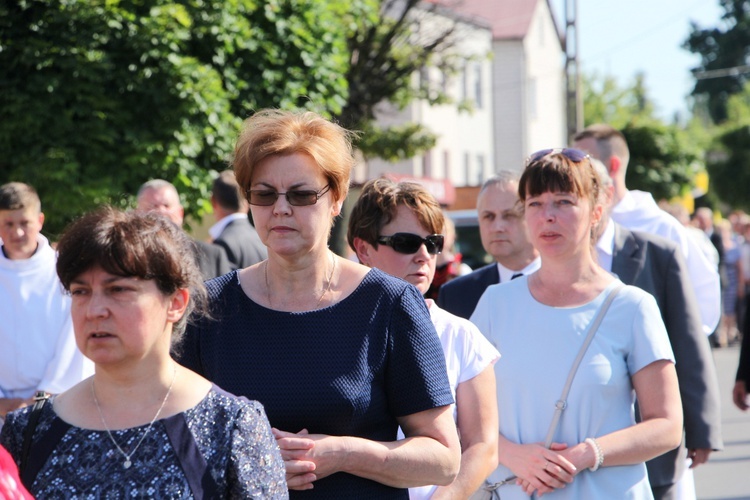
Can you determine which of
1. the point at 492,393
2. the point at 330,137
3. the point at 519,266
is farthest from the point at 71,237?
the point at 519,266

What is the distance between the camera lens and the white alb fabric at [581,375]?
4004 millimetres

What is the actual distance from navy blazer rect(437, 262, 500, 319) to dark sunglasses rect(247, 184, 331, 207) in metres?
2.21

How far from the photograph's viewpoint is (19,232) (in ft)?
21.9

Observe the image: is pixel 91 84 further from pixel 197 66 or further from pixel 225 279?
pixel 225 279

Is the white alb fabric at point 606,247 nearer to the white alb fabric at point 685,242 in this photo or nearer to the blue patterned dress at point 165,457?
the white alb fabric at point 685,242

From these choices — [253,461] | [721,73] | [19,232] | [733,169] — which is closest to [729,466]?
[19,232]

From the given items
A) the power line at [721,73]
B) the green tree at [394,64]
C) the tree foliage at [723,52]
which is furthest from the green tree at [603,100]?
the green tree at [394,64]

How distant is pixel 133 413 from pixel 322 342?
0.64 metres

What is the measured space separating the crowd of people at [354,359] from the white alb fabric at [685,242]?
1.08 m

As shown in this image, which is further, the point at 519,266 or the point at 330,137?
the point at 519,266

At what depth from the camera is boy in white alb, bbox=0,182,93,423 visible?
6.44 metres

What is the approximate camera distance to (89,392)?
2.63m

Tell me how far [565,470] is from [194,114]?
9348 millimetres

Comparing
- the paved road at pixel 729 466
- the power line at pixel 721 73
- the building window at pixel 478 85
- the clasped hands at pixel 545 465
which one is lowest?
the paved road at pixel 729 466
